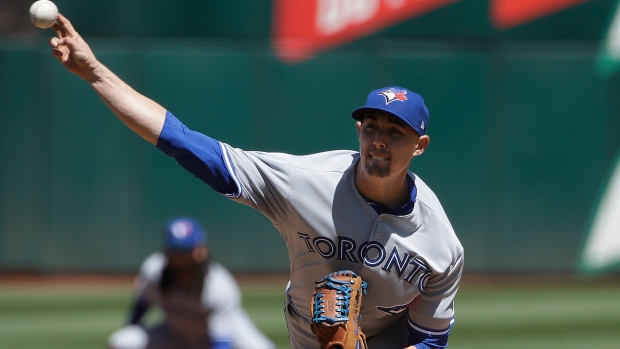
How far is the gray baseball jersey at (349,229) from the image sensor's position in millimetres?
3463

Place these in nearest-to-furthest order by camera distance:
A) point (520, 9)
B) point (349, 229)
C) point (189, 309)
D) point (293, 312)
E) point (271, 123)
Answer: point (349, 229), point (293, 312), point (189, 309), point (271, 123), point (520, 9)

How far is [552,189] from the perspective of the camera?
11.4 metres

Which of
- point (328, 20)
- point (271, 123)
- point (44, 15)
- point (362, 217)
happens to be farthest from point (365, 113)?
point (328, 20)

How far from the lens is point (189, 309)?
5812 millimetres

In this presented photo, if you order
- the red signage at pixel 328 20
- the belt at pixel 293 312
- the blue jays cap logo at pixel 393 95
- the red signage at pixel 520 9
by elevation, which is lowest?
the belt at pixel 293 312

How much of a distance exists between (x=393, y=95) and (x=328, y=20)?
8.11 m

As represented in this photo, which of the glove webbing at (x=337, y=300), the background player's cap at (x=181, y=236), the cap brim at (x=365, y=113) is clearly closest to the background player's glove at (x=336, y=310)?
the glove webbing at (x=337, y=300)

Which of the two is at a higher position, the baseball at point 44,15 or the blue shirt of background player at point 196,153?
the baseball at point 44,15

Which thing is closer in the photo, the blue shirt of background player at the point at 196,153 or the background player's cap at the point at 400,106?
the blue shirt of background player at the point at 196,153

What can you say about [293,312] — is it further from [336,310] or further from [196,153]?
[196,153]

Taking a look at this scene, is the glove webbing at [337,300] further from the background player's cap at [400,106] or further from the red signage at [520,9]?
the red signage at [520,9]

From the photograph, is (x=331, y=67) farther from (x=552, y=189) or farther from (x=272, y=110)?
(x=552, y=189)

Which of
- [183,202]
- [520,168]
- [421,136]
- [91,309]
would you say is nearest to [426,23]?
[520,168]

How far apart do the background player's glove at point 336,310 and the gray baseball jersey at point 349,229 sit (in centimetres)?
18
